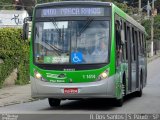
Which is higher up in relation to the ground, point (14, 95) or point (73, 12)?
point (73, 12)

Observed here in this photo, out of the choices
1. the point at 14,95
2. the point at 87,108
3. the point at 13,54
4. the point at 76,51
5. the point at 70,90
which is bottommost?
the point at 14,95

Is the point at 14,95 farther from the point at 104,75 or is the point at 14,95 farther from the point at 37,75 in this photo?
the point at 104,75

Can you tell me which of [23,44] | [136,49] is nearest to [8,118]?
[136,49]

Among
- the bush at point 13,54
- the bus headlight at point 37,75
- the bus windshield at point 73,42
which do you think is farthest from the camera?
the bush at point 13,54

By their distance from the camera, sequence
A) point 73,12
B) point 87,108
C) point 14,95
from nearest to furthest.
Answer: point 73,12
point 87,108
point 14,95

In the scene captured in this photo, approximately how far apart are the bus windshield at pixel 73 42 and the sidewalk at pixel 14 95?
3.28 meters

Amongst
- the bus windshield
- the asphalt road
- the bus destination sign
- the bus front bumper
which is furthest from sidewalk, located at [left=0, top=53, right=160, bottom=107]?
the bus destination sign

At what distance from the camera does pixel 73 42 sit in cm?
1569

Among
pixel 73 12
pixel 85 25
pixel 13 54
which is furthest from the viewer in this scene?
pixel 13 54

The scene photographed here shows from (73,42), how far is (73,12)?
0.96 meters

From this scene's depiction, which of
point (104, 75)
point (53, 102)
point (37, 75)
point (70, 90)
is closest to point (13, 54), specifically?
point (53, 102)

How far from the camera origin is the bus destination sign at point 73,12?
52.4ft

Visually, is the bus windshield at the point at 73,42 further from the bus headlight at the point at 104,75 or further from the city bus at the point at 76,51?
the bus headlight at the point at 104,75

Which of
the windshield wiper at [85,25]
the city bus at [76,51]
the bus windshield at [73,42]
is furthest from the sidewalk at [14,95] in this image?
the windshield wiper at [85,25]
